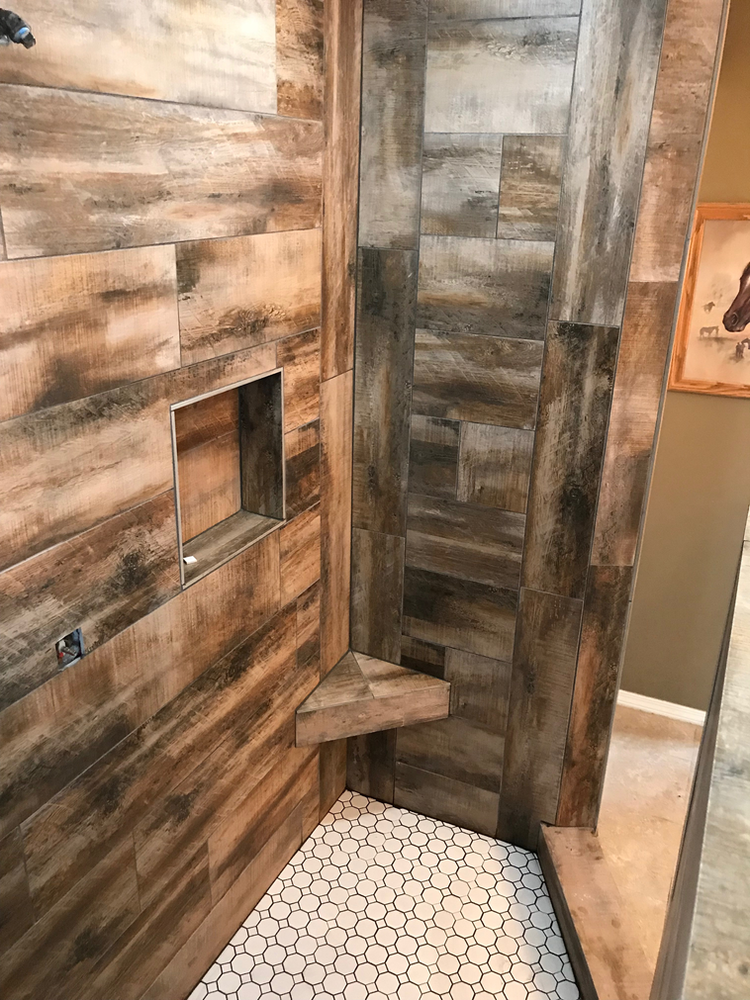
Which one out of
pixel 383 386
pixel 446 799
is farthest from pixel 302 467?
pixel 446 799

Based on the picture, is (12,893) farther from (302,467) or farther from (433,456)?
(433,456)

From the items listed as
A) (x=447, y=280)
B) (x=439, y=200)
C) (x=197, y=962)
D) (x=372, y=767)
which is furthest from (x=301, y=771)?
(x=439, y=200)

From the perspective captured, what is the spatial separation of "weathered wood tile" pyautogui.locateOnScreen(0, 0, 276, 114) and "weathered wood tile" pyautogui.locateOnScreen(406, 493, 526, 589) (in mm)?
1086

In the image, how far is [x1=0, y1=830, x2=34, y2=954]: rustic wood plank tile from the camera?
4.24 ft

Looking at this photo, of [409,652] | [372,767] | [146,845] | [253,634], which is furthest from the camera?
[372,767]

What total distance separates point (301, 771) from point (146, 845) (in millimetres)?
672

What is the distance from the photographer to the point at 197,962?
192 cm

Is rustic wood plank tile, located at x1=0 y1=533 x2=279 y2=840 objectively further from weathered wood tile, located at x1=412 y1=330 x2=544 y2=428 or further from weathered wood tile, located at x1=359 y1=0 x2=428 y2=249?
weathered wood tile, located at x1=359 y1=0 x2=428 y2=249

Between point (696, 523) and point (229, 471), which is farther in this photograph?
point (696, 523)

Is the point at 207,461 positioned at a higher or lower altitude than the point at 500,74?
lower

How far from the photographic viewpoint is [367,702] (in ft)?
7.33

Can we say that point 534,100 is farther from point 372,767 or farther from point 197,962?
point 197,962

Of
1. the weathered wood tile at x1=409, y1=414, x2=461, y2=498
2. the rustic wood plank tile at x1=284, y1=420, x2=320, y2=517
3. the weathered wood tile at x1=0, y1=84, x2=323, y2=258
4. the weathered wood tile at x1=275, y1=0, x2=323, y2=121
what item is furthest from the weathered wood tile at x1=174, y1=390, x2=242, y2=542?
the weathered wood tile at x1=275, y1=0, x2=323, y2=121

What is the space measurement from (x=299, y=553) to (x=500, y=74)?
1.22 metres
